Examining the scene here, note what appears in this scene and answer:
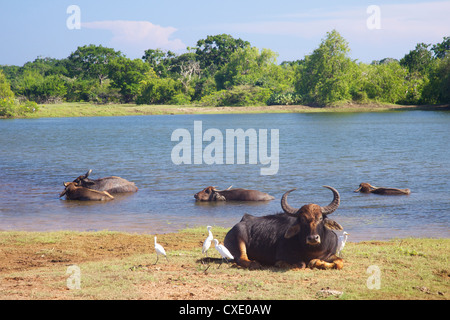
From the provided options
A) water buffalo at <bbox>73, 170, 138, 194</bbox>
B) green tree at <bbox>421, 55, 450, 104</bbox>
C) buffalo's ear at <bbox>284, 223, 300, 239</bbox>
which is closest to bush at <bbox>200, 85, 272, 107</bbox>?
green tree at <bbox>421, 55, 450, 104</bbox>

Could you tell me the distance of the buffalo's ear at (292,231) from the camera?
25.8 feet

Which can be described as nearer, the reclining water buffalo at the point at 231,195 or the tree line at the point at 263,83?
the reclining water buffalo at the point at 231,195

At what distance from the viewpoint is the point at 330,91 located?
278 feet

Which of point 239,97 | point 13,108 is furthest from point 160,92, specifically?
point 13,108

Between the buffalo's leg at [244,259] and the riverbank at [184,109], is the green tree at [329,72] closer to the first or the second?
the riverbank at [184,109]

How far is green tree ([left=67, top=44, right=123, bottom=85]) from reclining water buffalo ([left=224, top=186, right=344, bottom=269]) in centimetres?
10459

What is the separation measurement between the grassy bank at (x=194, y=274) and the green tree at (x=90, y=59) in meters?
103

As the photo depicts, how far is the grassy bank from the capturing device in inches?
263

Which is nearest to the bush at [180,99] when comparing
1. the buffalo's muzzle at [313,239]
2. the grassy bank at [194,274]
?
the grassy bank at [194,274]

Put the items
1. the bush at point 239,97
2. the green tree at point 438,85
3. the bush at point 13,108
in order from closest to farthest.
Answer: the bush at point 13,108 < the green tree at point 438,85 < the bush at point 239,97

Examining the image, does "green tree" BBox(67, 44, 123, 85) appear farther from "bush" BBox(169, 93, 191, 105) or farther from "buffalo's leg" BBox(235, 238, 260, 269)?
"buffalo's leg" BBox(235, 238, 260, 269)

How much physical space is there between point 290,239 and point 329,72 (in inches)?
3167

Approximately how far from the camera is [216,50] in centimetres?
12594
